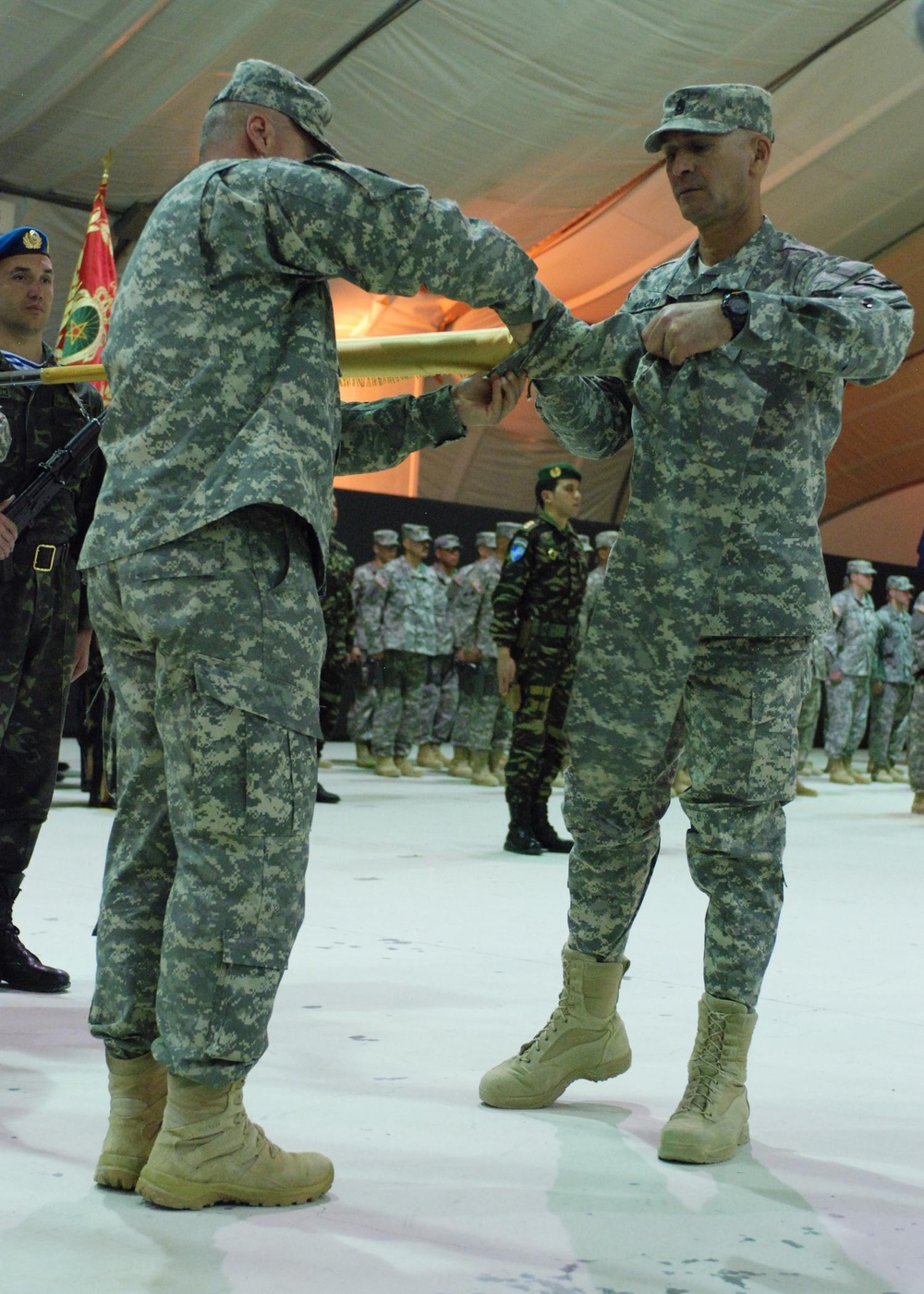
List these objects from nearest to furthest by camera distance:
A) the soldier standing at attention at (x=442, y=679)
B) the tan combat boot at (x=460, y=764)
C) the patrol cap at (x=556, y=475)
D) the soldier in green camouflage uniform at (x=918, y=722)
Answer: the patrol cap at (x=556, y=475) → the soldier in green camouflage uniform at (x=918, y=722) → the tan combat boot at (x=460, y=764) → the soldier standing at attention at (x=442, y=679)

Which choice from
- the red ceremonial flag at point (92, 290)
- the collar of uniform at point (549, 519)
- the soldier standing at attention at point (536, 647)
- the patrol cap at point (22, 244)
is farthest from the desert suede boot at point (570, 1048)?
the red ceremonial flag at point (92, 290)

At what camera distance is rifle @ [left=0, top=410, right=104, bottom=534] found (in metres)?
3.04

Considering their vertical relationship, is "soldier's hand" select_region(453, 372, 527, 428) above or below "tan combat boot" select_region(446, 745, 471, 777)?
above

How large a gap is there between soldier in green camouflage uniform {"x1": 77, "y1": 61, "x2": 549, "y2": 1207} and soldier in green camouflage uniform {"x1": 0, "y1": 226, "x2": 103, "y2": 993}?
3.84 ft

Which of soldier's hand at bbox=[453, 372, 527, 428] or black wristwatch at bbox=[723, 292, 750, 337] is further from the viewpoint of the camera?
soldier's hand at bbox=[453, 372, 527, 428]

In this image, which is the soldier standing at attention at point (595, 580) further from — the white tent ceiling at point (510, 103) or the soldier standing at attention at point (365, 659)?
the white tent ceiling at point (510, 103)

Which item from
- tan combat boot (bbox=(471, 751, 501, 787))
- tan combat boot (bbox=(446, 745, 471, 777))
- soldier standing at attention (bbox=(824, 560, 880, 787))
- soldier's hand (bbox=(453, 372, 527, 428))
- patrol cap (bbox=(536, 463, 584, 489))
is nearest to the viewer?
soldier's hand (bbox=(453, 372, 527, 428))

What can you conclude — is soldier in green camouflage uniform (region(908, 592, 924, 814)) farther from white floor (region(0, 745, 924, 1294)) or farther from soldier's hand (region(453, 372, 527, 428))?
soldier's hand (region(453, 372, 527, 428))

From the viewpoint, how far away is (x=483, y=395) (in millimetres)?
2234

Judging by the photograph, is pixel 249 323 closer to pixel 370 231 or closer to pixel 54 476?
pixel 370 231

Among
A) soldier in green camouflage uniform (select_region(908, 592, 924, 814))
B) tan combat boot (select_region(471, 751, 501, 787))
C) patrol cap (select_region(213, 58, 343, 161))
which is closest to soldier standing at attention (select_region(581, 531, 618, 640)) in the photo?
tan combat boot (select_region(471, 751, 501, 787))

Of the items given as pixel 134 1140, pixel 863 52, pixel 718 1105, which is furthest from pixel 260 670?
pixel 863 52

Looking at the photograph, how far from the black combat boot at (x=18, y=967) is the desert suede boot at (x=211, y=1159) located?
4.31 ft

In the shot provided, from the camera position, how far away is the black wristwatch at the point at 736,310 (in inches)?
83.6
